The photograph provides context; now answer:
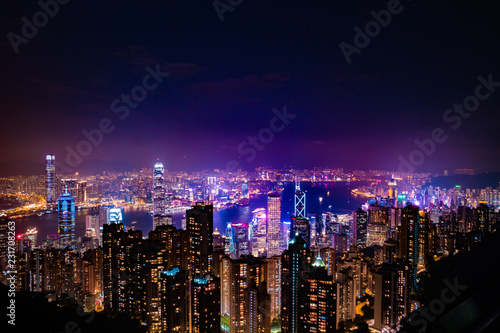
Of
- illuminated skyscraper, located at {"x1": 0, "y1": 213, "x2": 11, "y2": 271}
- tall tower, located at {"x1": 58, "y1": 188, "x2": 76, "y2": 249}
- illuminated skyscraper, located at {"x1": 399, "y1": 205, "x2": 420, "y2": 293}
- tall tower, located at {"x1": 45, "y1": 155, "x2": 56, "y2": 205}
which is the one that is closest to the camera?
illuminated skyscraper, located at {"x1": 0, "y1": 213, "x2": 11, "y2": 271}

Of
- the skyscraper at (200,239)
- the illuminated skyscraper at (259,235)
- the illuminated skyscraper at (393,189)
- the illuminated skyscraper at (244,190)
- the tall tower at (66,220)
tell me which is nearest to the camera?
the skyscraper at (200,239)

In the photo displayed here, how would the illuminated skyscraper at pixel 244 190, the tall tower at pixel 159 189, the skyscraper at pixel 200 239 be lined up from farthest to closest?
1. the illuminated skyscraper at pixel 244 190
2. the tall tower at pixel 159 189
3. the skyscraper at pixel 200 239

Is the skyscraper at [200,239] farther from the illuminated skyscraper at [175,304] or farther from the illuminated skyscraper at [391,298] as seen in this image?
the illuminated skyscraper at [391,298]

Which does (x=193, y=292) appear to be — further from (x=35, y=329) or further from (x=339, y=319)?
(x=339, y=319)

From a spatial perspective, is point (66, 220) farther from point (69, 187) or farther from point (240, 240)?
point (240, 240)

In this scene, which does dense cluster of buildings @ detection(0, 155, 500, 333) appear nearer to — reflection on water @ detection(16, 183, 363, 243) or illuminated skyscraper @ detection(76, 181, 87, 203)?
reflection on water @ detection(16, 183, 363, 243)

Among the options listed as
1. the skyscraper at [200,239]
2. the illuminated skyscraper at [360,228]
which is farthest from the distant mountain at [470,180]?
the skyscraper at [200,239]

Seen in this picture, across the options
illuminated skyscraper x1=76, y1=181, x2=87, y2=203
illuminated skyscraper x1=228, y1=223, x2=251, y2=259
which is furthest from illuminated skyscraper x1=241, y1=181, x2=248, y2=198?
illuminated skyscraper x1=76, y1=181, x2=87, y2=203
